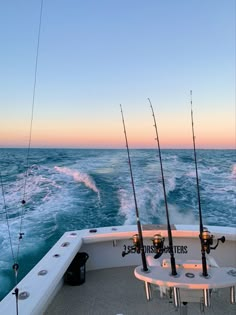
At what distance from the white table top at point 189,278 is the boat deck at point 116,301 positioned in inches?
23.8

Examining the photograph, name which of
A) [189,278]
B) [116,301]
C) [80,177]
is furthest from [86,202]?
[189,278]

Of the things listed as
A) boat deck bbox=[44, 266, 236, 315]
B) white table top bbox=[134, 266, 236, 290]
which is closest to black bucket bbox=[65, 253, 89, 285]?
boat deck bbox=[44, 266, 236, 315]

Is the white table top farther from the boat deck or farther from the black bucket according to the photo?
the black bucket

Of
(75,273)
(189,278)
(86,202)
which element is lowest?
(86,202)

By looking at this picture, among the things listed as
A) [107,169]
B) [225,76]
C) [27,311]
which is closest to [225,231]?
[27,311]

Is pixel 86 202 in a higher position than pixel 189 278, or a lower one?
lower

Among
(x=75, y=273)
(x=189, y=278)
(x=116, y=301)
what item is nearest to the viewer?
(x=189, y=278)

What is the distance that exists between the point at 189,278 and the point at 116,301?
1.03 meters

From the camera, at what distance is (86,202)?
19.8 ft

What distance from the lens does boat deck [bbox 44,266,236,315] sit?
180cm

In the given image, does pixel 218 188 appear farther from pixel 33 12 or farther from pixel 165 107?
pixel 33 12

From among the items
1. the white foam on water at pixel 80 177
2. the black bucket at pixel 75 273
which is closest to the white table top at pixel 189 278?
the black bucket at pixel 75 273

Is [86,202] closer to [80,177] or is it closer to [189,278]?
[80,177]

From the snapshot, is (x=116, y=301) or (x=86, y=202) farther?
(x=86, y=202)
